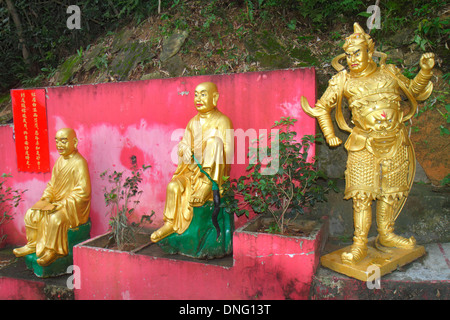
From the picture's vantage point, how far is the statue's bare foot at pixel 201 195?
10.4ft

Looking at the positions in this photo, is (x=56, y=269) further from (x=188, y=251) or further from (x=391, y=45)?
(x=391, y=45)

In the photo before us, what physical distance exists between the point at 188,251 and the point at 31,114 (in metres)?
3.02

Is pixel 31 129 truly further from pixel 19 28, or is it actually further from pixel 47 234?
pixel 19 28

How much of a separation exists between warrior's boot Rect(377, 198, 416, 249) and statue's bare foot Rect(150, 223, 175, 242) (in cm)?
187

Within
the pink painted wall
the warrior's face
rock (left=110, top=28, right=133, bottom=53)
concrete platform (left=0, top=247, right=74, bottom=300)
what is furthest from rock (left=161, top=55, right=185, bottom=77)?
concrete platform (left=0, top=247, right=74, bottom=300)

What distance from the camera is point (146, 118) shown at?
415cm

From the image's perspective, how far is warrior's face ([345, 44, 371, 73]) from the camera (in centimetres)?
281

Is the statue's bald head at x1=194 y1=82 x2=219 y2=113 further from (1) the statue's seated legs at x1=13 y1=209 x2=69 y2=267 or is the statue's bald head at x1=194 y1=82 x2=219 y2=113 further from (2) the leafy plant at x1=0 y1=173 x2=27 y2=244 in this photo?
(2) the leafy plant at x1=0 y1=173 x2=27 y2=244

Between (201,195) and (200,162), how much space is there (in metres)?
0.35

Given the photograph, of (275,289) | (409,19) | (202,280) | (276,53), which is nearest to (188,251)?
(202,280)

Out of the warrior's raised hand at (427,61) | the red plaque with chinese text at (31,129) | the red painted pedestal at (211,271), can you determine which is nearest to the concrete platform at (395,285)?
the red painted pedestal at (211,271)

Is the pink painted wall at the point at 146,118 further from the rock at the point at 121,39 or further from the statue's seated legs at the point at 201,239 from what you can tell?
the rock at the point at 121,39

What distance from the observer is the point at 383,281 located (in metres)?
2.67

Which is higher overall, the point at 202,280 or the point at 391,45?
the point at 391,45
